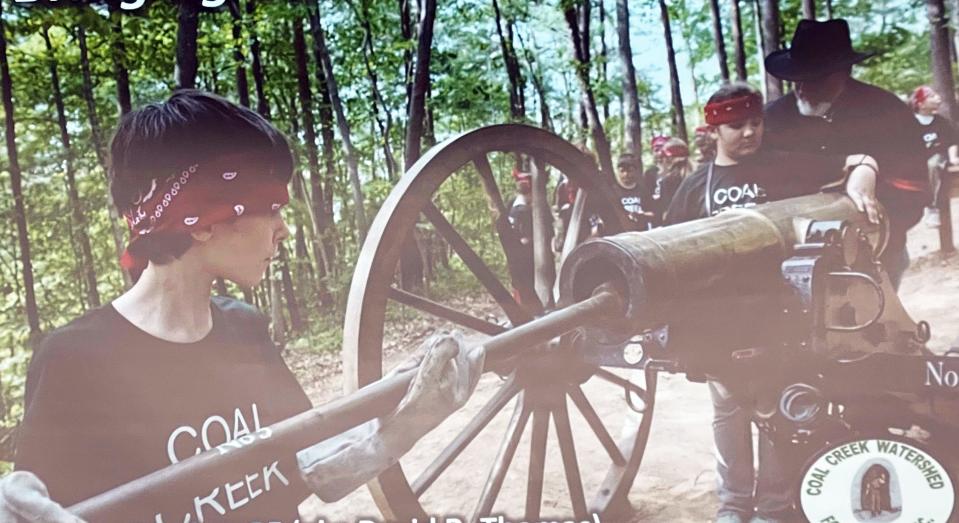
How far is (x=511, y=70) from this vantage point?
5.75ft

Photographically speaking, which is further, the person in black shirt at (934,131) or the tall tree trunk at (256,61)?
the person in black shirt at (934,131)

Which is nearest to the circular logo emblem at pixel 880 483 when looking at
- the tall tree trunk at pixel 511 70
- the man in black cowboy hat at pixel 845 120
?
the man in black cowboy hat at pixel 845 120

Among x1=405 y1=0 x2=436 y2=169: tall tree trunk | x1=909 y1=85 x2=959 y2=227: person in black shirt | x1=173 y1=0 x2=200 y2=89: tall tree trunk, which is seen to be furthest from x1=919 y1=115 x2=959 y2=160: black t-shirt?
x1=173 y1=0 x2=200 y2=89: tall tree trunk

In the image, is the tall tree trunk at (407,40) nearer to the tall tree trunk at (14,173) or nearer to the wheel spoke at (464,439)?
the wheel spoke at (464,439)

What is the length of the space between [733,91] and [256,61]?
1029mm

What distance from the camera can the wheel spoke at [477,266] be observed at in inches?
57.0

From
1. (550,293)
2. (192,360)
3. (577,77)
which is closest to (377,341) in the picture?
(192,360)

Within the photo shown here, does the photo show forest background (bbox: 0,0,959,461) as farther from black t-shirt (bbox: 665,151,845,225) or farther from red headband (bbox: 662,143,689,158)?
black t-shirt (bbox: 665,151,845,225)

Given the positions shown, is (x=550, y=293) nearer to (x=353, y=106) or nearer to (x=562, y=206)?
(x=562, y=206)

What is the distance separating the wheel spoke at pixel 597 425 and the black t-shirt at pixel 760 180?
0.47 meters

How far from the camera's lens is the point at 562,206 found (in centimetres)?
179

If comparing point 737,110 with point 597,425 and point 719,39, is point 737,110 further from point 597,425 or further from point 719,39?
point 597,425

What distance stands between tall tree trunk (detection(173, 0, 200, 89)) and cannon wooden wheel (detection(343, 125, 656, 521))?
1.52ft

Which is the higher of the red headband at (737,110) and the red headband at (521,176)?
the red headband at (737,110)
